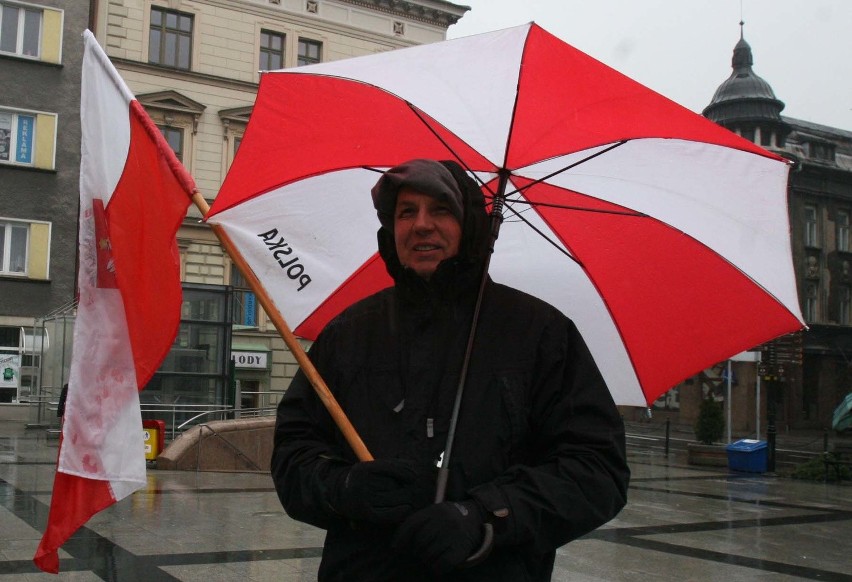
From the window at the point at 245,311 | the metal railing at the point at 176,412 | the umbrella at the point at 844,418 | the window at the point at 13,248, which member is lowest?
the metal railing at the point at 176,412

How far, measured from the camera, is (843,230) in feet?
167

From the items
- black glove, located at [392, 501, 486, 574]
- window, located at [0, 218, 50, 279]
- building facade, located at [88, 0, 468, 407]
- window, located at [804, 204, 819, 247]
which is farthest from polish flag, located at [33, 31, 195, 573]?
window, located at [804, 204, 819, 247]

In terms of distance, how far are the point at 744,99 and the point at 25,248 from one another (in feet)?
121

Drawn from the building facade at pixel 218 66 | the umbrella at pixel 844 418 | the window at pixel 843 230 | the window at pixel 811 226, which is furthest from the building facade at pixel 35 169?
the window at pixel 843 230

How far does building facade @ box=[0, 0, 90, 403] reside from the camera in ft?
93.9

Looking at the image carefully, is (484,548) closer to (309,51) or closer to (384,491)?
(384,491)

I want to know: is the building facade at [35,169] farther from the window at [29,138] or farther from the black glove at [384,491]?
the black glove at [384,491]

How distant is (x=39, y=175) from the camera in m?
29.8

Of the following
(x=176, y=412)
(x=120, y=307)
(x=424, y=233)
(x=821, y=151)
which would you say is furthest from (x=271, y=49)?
(x=424, y=233)

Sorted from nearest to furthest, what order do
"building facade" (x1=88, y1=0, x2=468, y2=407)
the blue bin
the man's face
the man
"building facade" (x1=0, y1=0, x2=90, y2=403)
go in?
the man, the man's face, the blue bin, "building facade" (x1=0, y1=0, x2=90, y2=403), "building facade" (x1=88, y1=0, x2=468, y2=407)

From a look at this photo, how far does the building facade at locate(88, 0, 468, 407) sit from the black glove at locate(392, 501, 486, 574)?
2867cm

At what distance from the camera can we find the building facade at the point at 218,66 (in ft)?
104

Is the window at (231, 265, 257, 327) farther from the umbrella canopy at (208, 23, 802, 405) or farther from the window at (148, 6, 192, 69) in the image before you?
the umbrella canopy at (208, 23, 802, 405)

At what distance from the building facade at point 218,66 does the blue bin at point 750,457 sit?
577 inches
